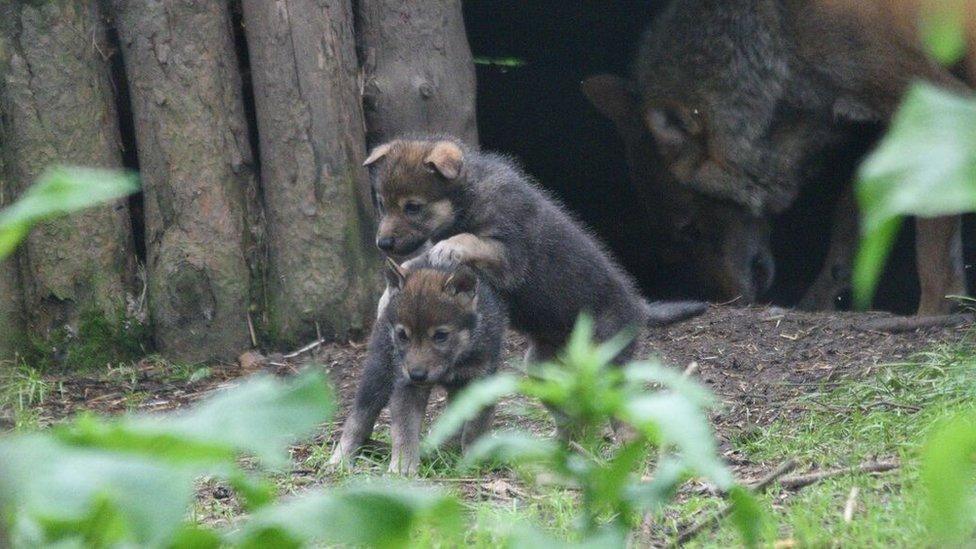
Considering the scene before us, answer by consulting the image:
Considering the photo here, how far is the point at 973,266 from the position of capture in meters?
9.92

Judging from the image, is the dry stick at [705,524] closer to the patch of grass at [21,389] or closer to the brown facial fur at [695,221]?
the patch of grass at [21,389]

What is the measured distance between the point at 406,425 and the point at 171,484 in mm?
3450

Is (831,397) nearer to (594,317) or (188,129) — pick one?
(594,317)

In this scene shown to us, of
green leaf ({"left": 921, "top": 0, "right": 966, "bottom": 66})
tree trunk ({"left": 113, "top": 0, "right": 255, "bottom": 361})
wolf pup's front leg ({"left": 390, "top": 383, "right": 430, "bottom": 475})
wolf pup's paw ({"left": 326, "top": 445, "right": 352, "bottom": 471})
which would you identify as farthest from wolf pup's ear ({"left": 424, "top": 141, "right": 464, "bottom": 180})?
green leaf ({"left": 921, "top": 0, "right": 966, "bottom": 66})

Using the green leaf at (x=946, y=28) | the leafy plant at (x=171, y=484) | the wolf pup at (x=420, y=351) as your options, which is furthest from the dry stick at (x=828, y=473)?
the green leaf at (x=946, y=28)

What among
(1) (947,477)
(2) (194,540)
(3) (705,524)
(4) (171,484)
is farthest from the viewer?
(3) (705,524)

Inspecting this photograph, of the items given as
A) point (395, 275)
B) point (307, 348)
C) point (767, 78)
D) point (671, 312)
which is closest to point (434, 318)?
point (395, 275)

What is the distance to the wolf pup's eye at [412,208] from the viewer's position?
572 cm

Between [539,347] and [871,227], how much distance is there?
178 inches

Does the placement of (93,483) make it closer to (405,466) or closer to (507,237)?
(405,466)

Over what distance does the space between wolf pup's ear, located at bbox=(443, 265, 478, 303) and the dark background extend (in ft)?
18.1

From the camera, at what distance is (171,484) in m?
1.52

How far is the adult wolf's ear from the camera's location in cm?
930

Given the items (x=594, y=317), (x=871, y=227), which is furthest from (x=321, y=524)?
(x=594, y=317)
